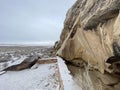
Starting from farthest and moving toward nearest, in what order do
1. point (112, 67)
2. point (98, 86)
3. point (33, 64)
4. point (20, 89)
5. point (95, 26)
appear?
point (33, 64)
point (20, 89)
point (98, 86)
point (95, 26)
point (112, 67)

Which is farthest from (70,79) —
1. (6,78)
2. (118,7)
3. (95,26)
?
(6,78)

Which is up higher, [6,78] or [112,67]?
[112,67]

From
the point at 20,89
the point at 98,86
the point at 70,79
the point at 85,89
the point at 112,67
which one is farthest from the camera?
the point at 20,89

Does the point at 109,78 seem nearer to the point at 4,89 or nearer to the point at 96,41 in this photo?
the point at 96,41

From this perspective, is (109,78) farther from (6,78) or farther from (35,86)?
(6,78)

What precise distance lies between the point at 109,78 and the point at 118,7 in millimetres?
1560

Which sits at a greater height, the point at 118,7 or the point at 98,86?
the point at 118,7

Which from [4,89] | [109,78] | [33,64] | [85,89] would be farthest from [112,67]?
[33,64]

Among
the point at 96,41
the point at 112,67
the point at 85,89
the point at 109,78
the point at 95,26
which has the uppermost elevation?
the point at 95,26

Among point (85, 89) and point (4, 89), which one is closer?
point (85, 89)

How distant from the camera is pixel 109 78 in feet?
13.0

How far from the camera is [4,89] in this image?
26.2 ft

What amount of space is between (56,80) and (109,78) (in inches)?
183

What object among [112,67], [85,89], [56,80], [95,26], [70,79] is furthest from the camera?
[56,80]
